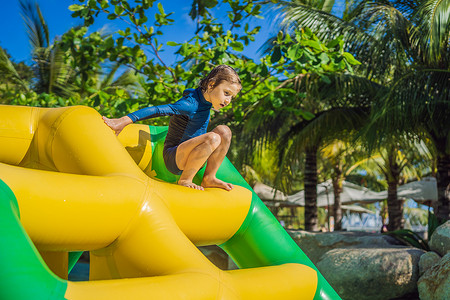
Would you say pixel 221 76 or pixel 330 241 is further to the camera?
pixel 330 241

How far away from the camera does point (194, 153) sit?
2545 mm

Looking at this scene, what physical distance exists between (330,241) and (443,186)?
2.73m

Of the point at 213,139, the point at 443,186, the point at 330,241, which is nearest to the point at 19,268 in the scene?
the point at 213,139

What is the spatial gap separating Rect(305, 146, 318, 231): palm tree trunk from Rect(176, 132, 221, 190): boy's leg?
841cm

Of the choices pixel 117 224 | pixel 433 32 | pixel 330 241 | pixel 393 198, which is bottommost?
pixel 393 198

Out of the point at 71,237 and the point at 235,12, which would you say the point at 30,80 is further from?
the point at 71,237

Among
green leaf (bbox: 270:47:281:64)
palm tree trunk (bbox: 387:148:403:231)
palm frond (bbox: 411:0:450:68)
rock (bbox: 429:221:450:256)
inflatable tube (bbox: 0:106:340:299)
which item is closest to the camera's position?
inflatable tube (bbox: 0:106:340:299)

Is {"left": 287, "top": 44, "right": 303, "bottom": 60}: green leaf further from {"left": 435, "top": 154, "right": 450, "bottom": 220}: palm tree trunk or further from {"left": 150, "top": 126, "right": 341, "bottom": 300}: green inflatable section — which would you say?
{"left": 435, "top": 154, "right": 450, "bottom": 220}: palm tree trunk

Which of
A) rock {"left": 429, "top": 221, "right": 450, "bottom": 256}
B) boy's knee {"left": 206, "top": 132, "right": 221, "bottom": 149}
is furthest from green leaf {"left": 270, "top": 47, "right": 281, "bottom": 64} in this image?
rock {"left": 429, "top": 221, "right": 450, "bottom": 256}

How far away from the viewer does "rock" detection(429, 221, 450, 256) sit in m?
5.92

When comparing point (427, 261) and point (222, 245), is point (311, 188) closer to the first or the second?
point (427, 261)

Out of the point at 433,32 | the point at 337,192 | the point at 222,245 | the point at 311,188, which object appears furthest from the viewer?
the point at 337,192

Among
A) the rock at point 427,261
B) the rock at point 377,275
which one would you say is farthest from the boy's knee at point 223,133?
the rock at point 427,261

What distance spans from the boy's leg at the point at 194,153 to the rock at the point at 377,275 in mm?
4054
